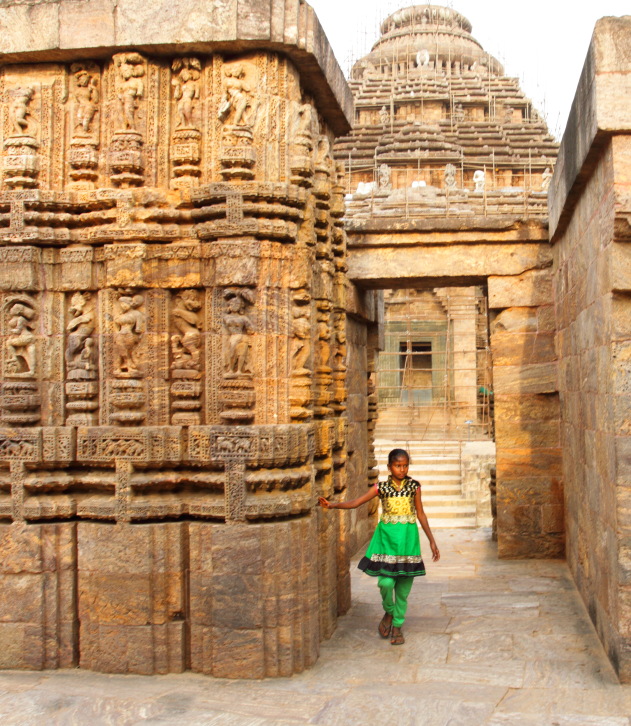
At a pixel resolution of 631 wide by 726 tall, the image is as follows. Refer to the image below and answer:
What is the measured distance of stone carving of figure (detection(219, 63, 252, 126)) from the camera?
5.32 meters

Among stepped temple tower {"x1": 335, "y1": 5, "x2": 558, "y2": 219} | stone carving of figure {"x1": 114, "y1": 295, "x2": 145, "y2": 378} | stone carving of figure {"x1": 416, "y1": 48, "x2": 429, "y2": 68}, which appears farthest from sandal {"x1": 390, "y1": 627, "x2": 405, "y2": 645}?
stone carving of figure {"x1": 416, "y1": 48, "x2": 429, "y2": 68}

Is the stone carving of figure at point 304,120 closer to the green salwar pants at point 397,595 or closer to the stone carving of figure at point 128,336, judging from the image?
the stone carving of figure at point 128,336

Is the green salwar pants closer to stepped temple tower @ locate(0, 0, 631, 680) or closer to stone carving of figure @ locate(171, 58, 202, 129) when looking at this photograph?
stepped temple tower @ locate(0, 0, 631, 680)

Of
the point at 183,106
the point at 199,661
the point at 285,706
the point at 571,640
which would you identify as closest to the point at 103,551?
the point at 199,661

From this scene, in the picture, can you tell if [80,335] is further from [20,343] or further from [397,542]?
[397,542]

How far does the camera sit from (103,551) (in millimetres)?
5238

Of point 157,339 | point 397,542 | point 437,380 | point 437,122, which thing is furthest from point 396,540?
point 437,122

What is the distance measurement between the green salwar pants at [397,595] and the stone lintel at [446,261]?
3866 millimetres

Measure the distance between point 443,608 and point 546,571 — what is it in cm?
177

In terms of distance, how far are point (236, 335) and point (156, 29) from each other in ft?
6.74

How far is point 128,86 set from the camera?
213 inches

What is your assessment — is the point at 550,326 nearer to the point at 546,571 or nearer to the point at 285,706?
the point at 546,571

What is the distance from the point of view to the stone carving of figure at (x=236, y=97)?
17.4 feet

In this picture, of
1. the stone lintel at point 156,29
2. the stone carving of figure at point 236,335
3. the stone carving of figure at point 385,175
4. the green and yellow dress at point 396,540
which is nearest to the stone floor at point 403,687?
the green and yellow dress at point 396,540
